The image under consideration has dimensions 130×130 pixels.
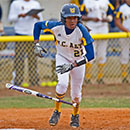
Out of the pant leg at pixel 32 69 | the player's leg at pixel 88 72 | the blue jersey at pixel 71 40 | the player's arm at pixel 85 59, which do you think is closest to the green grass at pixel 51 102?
the pant leg at pixel 32 69

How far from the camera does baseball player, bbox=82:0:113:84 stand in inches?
430

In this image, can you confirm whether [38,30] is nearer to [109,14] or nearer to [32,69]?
[32,69]

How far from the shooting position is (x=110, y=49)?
37.9 feet

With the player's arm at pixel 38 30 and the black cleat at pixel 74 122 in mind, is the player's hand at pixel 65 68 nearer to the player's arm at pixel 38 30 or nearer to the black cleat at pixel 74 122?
the player's arm at pixel 38 30

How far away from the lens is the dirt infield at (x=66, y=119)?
6.53m

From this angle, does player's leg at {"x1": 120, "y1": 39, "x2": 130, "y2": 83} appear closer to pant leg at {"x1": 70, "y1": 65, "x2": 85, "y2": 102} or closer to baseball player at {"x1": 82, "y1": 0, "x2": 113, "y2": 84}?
baseball player at {"x1": 82, "y1": 0, "x2": 113, "y2": 84}

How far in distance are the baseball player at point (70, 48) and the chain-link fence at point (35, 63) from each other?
4071 millimetres

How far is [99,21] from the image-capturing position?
35.8 feet

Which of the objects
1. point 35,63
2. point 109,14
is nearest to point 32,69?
point 35,63

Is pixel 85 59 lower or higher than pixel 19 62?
higher

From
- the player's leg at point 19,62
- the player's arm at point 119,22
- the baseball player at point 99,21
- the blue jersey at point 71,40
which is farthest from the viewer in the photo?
the player's arm at point 119,22

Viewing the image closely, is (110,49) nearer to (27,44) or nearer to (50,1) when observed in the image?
(27,44)

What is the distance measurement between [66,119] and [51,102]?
252cm

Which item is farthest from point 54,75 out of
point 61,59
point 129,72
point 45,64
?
point 61,59
